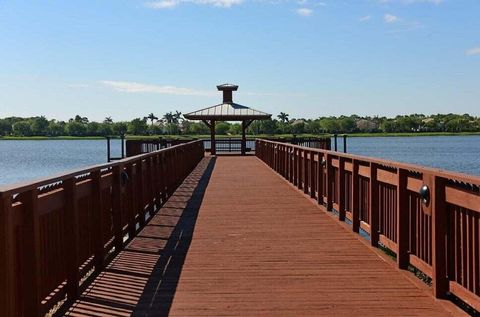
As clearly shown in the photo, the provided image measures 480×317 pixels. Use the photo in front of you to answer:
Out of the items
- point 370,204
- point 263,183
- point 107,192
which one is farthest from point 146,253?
point 263,183

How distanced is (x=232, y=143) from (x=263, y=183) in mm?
21144

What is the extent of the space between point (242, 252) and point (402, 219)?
2.00 meters

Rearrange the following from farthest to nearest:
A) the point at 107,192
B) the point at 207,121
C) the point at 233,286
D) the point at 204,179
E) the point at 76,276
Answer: the point at 207,121, the point at 204,179, the point at 107,192, the point at 233,286, the point at 76,276

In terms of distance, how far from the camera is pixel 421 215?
5797 mm

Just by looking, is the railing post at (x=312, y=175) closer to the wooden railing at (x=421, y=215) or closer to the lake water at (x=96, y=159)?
the wooden railing at (x=421, y=215)

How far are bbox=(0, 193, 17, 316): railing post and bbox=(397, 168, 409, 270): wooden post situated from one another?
12.1 ft

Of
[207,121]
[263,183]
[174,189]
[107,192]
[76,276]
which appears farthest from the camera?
[207,121]

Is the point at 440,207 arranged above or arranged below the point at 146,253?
above

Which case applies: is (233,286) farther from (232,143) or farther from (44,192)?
(232,143)

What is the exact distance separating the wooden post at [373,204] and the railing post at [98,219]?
3.02 meters

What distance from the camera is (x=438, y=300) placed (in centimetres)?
518

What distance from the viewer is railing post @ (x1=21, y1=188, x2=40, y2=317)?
14.2 ft

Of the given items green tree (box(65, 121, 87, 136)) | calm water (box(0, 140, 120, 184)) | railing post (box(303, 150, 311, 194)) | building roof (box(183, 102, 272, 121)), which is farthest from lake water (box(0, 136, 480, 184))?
green tree (box(65, 121, 87, 136))

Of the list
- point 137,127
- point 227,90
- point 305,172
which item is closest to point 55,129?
point 137,127
